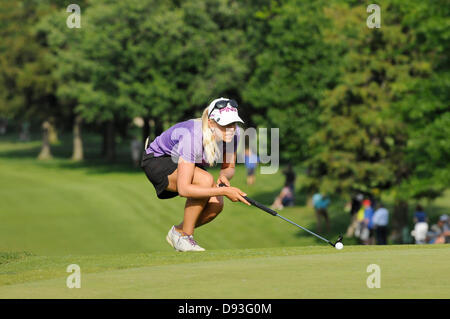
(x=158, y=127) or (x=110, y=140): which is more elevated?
(x=158, y=127)

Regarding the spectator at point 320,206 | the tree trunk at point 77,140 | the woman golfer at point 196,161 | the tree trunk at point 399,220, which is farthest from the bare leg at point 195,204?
the tree trunk at point 77,140

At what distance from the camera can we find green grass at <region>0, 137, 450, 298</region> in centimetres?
696

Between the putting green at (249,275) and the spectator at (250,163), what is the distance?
1274 inches

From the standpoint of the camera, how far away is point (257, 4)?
53562mm

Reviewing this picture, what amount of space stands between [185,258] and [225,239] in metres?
22.7

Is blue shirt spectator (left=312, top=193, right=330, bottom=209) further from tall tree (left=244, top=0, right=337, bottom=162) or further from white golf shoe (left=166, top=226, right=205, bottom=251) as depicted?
white golf shoe (left=166, top=226, right=205, bottom=251)

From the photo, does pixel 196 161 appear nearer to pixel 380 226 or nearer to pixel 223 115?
pixel 223 115

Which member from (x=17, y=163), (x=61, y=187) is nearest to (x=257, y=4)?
(x=61, y=187)

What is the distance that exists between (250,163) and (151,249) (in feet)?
57.0

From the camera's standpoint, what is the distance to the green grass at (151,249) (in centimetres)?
696

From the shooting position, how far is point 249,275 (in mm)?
7582

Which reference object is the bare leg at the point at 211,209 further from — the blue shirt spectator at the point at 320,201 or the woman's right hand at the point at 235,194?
the blue shirt spectator at the point at 320,201

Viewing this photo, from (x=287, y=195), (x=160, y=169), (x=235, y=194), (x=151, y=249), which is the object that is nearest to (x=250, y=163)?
(x=287, y=195)

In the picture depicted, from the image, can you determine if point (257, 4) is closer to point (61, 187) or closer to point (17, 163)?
point (61, 187)
